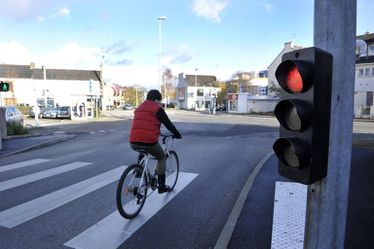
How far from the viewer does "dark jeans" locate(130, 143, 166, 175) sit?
4867 mm

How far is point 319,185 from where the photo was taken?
2.07 metres

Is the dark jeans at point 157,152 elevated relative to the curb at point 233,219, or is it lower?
Answer: elevated

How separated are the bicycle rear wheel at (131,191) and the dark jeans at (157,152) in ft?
0.92

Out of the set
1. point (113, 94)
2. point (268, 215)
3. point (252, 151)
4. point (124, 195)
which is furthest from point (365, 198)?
point (113, 94)

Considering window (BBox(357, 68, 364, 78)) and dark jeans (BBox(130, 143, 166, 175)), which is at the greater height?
window (BBox(357, 68, 364, 78))

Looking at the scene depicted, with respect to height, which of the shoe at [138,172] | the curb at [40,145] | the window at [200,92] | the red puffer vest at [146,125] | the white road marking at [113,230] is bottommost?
the curb at [40,145]

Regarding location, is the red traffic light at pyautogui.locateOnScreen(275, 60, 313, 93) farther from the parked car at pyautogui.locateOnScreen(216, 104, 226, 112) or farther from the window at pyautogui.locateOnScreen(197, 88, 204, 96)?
the window at pyautogui.locateOnScreen(197, 88, 204, 96)

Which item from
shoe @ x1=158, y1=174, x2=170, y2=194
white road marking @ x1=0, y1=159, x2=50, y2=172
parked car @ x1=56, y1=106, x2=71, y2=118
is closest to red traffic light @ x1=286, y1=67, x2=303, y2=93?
shoe @ x1=158, y1=174, x2=170, y2=194

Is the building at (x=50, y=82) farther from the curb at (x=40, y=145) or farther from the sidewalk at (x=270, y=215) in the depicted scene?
the sidewalk at (x=270, y=215)

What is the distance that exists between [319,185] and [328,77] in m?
0.69

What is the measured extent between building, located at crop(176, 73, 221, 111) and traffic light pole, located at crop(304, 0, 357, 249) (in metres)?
79.6

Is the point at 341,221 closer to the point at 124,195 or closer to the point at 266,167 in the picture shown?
the point at 124,195

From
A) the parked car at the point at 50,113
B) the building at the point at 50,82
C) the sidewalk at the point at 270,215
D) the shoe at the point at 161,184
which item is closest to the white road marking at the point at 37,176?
Result: the shoe at the point at 161,184

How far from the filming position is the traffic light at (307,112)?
1.95m
